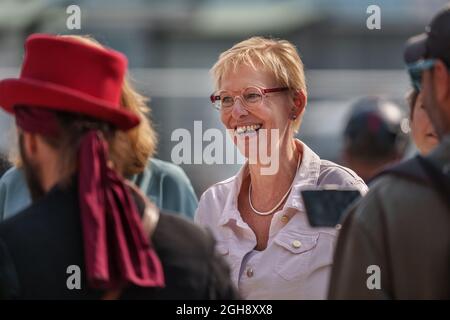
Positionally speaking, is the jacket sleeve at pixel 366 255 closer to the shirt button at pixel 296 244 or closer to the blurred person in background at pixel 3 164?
the shirt button at pixel 296 244

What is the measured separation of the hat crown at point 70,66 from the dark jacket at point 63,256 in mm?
268

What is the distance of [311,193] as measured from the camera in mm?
2637

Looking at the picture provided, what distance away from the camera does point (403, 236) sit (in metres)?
2.36

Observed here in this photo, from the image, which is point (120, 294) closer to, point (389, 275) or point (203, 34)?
point (389, 275)

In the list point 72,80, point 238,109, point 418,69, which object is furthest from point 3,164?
point 418,69

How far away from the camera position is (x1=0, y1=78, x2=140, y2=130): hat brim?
2.52 m

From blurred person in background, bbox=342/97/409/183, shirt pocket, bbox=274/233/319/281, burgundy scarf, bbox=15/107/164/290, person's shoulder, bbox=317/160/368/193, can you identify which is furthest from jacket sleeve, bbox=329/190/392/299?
blurred person in background, bbox=342/97/409/183

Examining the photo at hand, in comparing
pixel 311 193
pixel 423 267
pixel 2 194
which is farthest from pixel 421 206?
pixel 2 194

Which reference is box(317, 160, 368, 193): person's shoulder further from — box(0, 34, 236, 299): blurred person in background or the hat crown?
the hat crown

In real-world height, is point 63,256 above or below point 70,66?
below

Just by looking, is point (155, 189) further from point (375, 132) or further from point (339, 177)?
point (375, 132)

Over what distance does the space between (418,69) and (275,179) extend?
111 centimetres

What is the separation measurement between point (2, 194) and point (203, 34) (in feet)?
17.5

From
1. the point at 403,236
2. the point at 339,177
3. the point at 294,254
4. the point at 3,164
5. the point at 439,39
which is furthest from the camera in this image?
the point at 3,164
